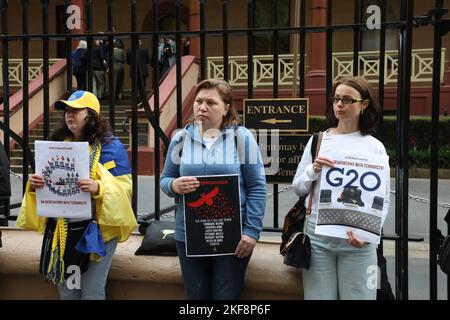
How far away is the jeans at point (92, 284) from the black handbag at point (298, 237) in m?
1.20

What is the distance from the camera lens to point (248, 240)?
10.5 feet

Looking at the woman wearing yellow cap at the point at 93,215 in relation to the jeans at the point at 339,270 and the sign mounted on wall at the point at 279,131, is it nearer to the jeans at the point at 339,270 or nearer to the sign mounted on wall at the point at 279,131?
the sign mounted on wall at the point at 279,131

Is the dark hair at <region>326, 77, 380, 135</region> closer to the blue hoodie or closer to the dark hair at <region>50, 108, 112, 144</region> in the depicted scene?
the blue hoodie

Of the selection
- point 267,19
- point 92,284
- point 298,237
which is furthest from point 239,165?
point 267,19

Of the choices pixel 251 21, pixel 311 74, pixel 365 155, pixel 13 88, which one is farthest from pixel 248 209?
pixel 13 88

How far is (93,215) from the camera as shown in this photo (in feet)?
11.4

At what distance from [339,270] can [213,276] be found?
2.56 feet

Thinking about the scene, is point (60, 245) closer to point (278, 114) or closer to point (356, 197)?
point (278, 114)

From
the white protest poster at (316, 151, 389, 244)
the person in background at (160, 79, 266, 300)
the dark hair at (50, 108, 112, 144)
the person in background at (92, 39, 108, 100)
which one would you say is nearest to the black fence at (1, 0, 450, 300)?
the white protest poster at (316, 151, 389, 244)

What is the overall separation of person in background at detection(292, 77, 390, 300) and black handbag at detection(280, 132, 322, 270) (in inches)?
1.7

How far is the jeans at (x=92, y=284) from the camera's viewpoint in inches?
137

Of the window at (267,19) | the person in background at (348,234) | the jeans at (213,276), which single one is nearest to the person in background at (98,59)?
the jeans at (213,276)
